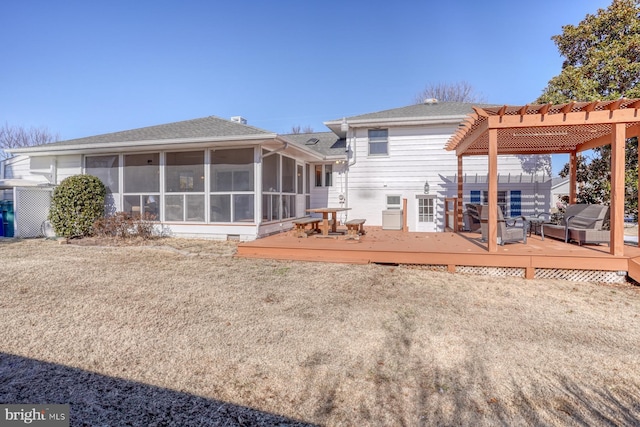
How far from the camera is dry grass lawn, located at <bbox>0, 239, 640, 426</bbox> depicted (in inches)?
86.6

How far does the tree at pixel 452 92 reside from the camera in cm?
2527

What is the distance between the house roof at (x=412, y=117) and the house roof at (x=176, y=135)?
3.72 meters

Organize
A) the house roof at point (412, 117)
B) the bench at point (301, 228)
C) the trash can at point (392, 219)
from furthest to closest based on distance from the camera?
the house roof at point (412, 117) < the trash can at point (392, 219) < the bench at point (301, 228)

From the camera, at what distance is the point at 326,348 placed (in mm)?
3059

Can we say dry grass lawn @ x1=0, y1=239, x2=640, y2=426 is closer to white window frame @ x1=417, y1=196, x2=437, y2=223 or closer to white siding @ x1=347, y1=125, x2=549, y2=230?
white window frame @ x1=417, y1=196, x2=437, y2=223

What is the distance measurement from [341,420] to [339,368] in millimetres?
642

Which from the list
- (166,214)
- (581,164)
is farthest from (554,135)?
(166,214)

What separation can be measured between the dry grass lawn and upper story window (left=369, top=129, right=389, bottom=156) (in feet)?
21.5

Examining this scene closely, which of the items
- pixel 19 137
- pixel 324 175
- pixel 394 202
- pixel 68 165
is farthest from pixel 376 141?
pixel 19 137

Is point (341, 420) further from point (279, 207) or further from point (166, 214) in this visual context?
point (166, 214)

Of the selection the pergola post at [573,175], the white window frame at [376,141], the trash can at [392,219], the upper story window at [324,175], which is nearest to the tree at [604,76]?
the pergola post at [573,175]

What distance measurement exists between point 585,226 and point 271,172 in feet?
23.9

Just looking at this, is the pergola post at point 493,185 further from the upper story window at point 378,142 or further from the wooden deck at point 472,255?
the upper story window at point 378,142

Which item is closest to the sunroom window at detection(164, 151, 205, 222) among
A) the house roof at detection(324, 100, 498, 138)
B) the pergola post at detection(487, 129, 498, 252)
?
the house roof at detection(324, 100, 498, 138)
